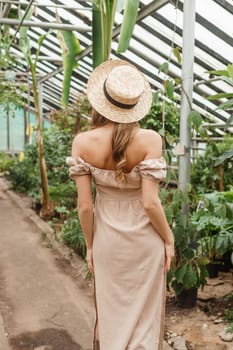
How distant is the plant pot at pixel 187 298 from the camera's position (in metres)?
3.29

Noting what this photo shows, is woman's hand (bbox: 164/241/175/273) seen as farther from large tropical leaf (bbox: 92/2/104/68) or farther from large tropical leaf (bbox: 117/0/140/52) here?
large tropical leaf (bbox: 92/2/104/68)

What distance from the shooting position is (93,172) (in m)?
1.96

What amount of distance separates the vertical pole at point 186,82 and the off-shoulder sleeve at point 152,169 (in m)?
1.27

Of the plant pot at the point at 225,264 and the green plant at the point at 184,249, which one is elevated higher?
the green plant at the point at 184,249

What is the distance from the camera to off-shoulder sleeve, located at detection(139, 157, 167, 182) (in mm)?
1879

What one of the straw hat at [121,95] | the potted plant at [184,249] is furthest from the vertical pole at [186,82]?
the straw hat at [121,95]

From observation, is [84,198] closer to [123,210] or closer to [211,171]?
[123,210]

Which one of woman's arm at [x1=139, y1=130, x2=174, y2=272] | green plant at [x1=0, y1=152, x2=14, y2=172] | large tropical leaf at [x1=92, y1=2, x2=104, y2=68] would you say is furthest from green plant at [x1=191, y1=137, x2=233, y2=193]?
green plant at [x1=0, y1=152, x2=14, y2=172]

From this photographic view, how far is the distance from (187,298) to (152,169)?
5.72ft

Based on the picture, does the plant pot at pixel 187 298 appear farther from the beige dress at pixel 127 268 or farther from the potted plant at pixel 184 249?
the beige dress at pixel 127 268

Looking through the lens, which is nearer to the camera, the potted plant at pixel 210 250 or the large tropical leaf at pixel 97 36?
the large tropical leaf at pixel 97 36

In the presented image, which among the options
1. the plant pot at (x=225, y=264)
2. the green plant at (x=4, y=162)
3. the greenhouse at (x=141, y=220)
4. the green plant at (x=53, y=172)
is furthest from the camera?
the green plant at (x=4, y=162)

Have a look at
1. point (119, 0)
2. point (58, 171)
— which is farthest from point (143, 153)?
point (58, 171)

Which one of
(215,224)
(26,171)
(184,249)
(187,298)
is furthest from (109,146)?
(26,171)
